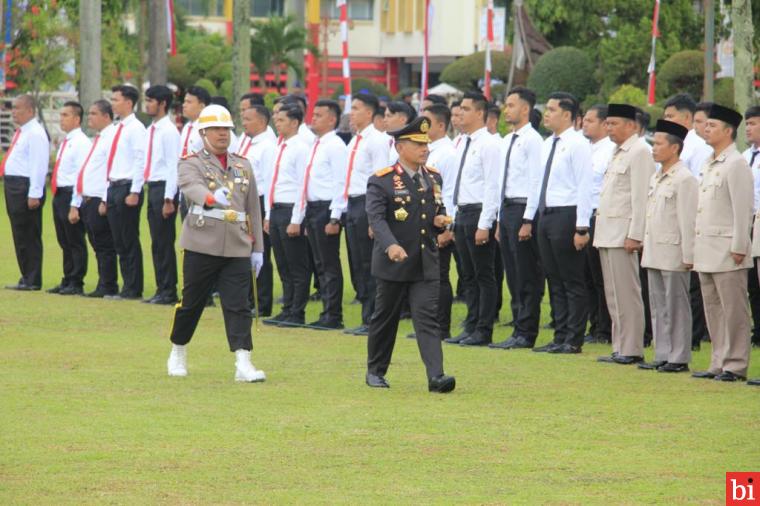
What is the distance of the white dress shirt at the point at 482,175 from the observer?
14.2m

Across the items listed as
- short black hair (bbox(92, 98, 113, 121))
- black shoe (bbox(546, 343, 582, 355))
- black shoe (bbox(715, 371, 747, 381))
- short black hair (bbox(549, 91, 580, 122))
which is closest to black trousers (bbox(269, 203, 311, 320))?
short black hair (bbox(92, 98, 113, 121))

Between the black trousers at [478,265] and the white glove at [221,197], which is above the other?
the white glove at [221,197]

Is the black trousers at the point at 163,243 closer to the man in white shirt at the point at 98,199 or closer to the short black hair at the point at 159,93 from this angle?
the man in white shirt at the point at 98,199

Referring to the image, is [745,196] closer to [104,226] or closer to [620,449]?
[620,449]

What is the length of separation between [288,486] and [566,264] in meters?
6.14

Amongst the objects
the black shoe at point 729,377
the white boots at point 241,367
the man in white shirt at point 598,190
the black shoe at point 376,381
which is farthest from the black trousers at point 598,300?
the white boots at point 241,367

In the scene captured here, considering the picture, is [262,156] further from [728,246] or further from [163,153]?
[728,246]

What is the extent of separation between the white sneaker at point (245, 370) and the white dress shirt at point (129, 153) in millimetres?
6207

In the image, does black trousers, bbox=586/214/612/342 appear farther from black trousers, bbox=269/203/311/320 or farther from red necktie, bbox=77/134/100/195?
red necktie, bbox=77/134/100/195

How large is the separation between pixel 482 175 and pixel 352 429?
17.5ft

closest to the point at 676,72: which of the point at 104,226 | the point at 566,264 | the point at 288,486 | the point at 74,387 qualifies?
the point at 104,226

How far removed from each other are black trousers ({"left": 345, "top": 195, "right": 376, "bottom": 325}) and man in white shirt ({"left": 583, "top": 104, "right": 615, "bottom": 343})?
221 cm

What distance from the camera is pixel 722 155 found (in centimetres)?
1209

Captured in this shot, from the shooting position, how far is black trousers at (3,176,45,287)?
18719 mm
